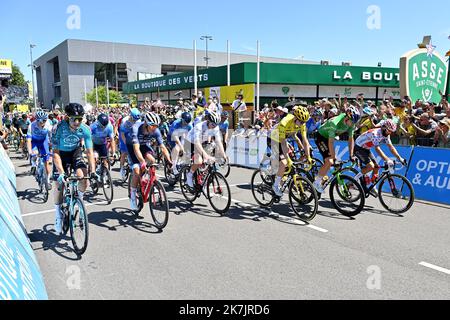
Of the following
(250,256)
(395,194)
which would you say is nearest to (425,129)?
(395,194)

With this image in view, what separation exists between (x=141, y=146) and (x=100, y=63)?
82.9 meters

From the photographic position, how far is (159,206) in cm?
591

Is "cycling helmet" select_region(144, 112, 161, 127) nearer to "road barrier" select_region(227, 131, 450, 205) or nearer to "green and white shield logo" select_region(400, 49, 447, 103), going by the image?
"road barrier" select_region(227, 131, 450, 205)

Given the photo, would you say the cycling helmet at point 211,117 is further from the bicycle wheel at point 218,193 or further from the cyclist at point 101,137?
the cyclist at point 101,137

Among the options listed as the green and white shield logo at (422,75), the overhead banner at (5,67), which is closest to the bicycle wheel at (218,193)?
the green and white shield logo at (422,75)

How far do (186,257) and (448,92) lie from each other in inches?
594

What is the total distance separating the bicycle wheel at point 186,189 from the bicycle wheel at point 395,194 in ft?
12.5

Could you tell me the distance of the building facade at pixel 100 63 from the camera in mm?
75812

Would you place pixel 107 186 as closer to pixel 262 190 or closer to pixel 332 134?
pixel 262 190

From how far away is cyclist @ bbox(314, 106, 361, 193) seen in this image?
666 cm

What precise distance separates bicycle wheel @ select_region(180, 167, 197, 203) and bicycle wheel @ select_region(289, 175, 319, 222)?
83.4 inches
